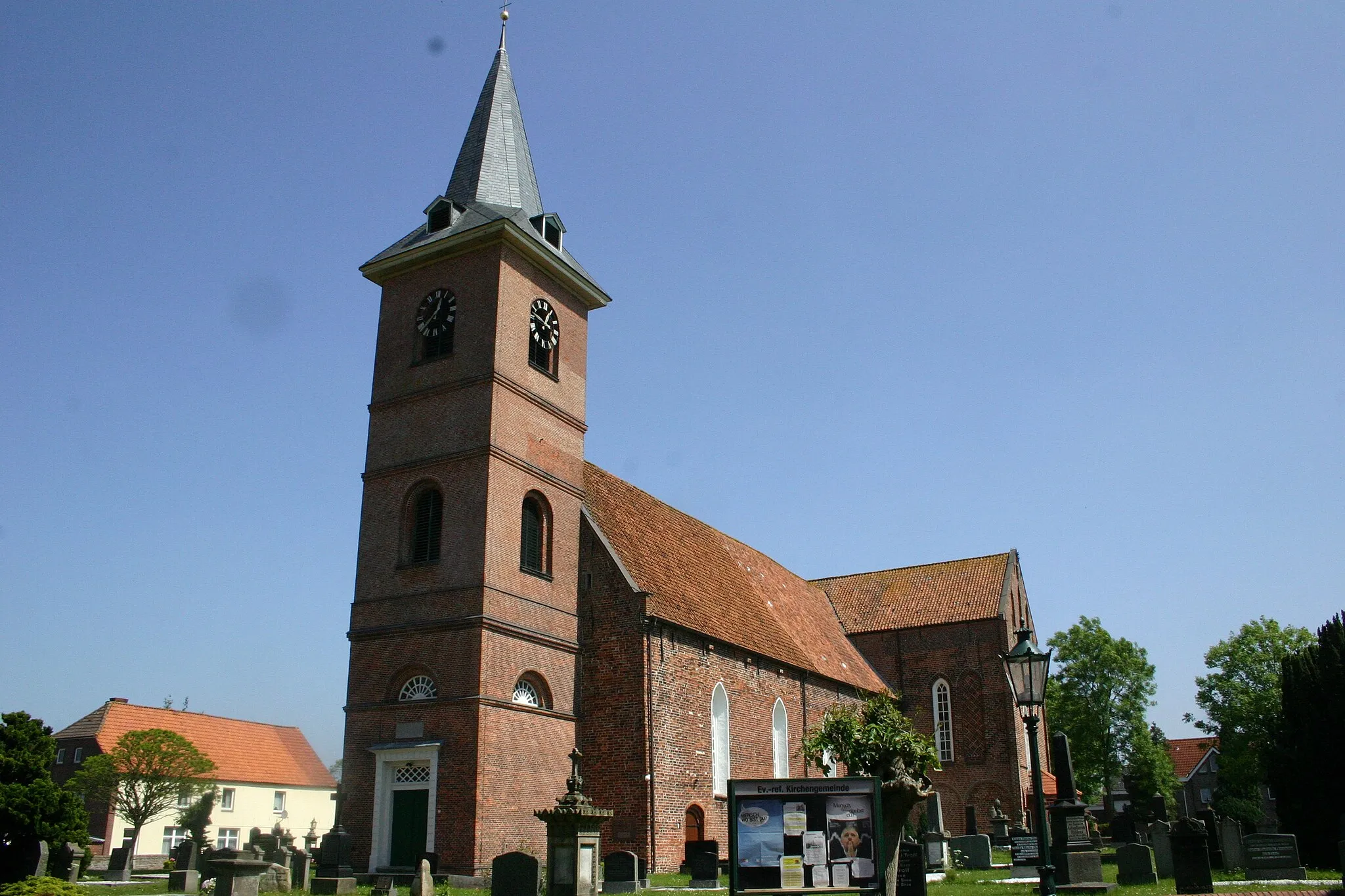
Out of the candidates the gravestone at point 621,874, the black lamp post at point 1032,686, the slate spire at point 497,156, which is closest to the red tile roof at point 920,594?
the slate spire at point 497,156

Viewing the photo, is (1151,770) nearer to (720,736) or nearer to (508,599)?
(720,736)

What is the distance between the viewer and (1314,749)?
26.9 m

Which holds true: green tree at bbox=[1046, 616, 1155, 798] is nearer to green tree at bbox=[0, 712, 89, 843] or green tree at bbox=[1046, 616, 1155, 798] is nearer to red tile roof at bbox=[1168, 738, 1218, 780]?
red tile roof at bbox=[1168, 738, 1218, 780]

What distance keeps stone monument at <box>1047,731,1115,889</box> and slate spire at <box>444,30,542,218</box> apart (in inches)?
768

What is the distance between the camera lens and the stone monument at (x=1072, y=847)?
1947cm

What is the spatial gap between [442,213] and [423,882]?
1636 centimetres

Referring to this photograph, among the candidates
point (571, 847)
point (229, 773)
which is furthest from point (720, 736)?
point (229, 773)

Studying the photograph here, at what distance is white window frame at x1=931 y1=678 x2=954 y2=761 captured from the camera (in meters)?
41.2

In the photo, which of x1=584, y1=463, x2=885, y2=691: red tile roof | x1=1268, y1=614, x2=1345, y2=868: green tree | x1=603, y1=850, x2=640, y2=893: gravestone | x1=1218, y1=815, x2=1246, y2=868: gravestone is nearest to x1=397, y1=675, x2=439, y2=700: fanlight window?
x1=603, y1=850, x2=640, y2=893: gravestone

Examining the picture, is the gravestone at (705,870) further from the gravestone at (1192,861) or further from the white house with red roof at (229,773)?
the white house with red roof at (229,773)

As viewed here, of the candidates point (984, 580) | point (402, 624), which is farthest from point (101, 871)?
point (984, 580)

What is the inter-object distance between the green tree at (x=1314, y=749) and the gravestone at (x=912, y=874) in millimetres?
15393

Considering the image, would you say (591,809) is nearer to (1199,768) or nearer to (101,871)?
(101,871)

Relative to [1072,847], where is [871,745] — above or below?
above
